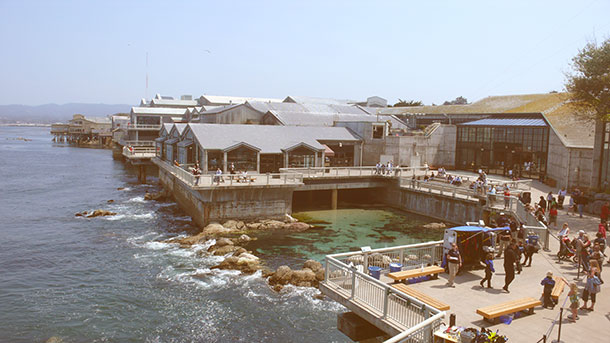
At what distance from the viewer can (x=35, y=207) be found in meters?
47.7

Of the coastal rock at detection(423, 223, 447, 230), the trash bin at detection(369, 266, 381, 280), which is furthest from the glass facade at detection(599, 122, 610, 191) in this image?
the trash bin at detection(369, 266, 381, 280)

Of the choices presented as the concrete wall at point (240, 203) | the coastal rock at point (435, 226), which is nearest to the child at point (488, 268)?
the coastal rock at point (435, 226)

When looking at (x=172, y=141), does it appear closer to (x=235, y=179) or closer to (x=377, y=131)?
(x=235, y=179)

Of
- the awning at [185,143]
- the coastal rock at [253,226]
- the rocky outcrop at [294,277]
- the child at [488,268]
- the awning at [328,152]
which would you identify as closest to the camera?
the child at [488,268]

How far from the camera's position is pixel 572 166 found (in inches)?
1586

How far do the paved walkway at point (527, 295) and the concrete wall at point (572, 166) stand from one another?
22.1 meters

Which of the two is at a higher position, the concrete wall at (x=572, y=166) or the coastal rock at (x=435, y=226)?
the concrete wall at (x=572, y=166)

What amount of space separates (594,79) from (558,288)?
2406 cm

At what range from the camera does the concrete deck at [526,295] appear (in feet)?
43.4

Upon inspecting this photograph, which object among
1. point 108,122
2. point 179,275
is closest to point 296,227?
point 179,275

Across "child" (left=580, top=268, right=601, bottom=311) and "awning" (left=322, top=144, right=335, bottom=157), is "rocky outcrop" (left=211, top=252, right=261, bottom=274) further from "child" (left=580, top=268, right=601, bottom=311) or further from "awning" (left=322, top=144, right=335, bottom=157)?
"awning" (left=322, top=144, right=335, bottom=157)

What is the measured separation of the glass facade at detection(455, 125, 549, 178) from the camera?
4909cm

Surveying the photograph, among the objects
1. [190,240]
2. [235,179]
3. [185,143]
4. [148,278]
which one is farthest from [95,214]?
[148,278]

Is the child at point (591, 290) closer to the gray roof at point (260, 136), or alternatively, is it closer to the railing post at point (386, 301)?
the railing post at point (386, 301)
